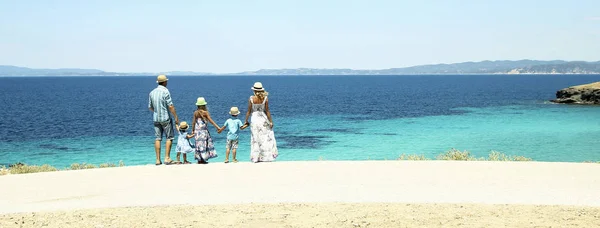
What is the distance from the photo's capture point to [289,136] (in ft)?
116

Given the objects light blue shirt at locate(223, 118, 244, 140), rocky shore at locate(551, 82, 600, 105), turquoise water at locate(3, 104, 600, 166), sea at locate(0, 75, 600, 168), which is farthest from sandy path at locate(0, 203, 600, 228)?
rocky shore at locate(551, 82, 600, 105)

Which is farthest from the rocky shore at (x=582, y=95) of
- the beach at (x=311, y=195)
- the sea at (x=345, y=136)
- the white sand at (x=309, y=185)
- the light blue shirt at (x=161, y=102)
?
the light blue shirt at (x=161, y=102)

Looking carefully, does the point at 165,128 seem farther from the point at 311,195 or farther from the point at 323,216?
the point at 323,216

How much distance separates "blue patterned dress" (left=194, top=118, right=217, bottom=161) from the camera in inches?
523

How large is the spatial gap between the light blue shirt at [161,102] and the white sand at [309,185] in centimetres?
109

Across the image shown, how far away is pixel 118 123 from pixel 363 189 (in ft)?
125

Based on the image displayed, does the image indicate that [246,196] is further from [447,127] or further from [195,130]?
[447,127]

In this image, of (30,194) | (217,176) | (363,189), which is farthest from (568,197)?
(30,194)

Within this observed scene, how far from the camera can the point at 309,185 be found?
10805mm

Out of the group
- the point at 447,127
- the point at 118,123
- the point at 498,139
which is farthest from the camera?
the point at 118,123

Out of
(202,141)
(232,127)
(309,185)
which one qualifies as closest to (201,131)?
(202,141)

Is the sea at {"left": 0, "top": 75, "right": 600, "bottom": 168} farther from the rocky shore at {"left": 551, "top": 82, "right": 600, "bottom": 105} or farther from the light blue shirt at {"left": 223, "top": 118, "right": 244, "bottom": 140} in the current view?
the rocky shore at {"left": 551, "top": 82, "right": 600, "bottom": 105}

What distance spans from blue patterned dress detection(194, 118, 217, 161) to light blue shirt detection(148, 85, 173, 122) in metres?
0.77

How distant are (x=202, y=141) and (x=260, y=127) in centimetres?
135
